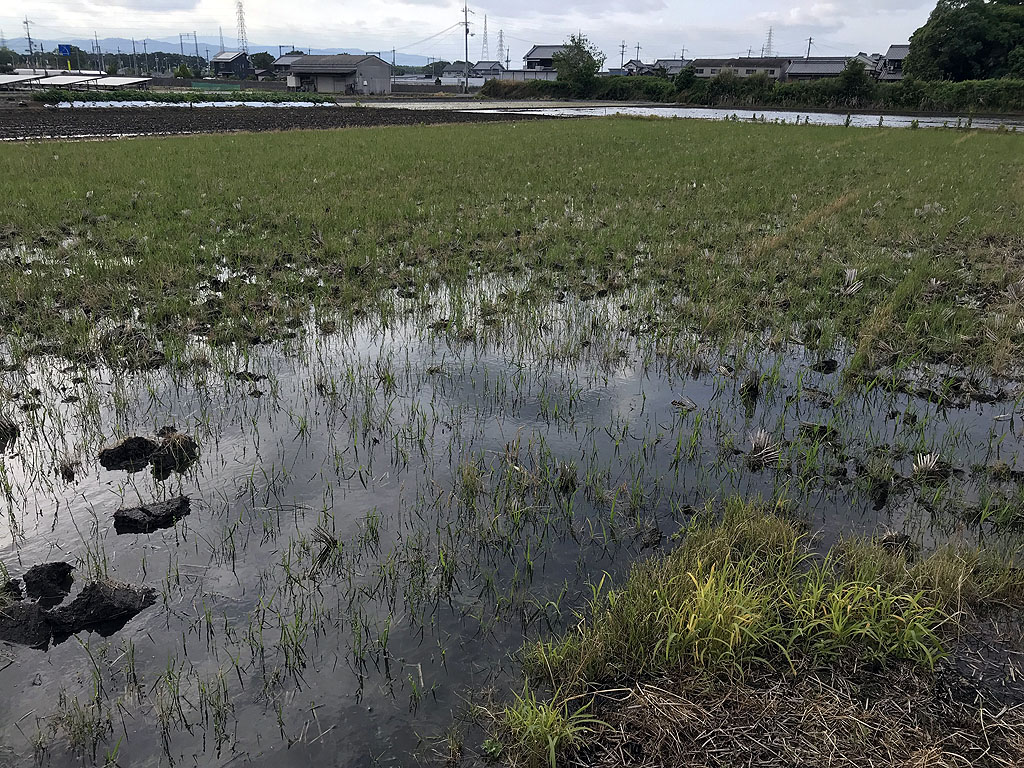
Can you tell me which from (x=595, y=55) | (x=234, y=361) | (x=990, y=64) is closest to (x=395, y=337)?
(x=234, y=361)

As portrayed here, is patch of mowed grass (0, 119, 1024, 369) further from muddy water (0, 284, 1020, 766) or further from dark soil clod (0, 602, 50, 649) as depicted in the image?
dark soil clod (0, 602, 50, 649)

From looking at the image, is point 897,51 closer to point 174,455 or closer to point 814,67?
point 814,67

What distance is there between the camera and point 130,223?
12000mm

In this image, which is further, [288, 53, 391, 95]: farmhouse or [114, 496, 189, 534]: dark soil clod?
[288, 53, 391, 95]: farmhouse

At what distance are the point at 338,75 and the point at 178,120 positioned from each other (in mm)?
54365

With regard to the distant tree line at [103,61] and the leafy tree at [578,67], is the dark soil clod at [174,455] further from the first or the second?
the distant tree line at [103,61]

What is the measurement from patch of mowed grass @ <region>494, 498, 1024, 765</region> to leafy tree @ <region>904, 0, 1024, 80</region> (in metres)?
75.7

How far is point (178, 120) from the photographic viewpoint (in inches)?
1483

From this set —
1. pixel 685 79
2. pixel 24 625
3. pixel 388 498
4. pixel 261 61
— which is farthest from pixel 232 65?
pixel 24 625

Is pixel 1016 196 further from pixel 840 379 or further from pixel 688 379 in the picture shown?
pixel 688 379

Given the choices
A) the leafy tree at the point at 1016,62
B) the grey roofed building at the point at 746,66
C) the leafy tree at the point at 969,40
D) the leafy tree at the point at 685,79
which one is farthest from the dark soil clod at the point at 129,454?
the grey roofed building at the point at 746,66

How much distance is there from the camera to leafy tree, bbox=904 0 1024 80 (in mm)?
60125

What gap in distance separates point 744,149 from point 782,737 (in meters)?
27.4

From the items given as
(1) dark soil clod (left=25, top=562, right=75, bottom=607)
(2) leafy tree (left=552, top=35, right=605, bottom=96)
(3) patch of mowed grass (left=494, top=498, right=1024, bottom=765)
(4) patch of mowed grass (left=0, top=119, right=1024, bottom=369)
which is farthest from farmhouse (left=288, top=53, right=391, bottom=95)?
(3) patch of mowed grass (left=494, top=498, right=1024, bottom=765)
